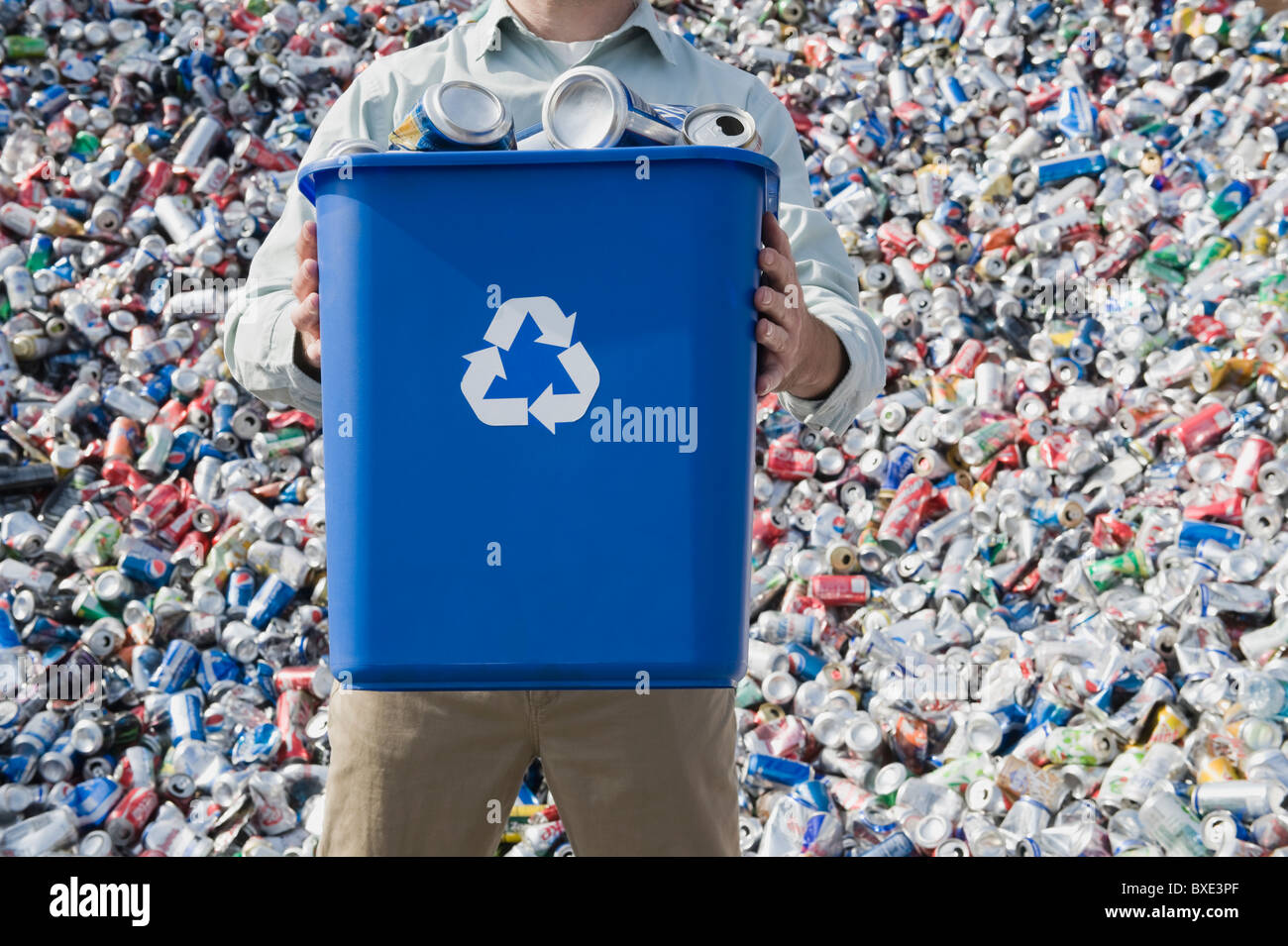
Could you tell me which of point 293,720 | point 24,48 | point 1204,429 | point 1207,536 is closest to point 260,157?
point 24,48

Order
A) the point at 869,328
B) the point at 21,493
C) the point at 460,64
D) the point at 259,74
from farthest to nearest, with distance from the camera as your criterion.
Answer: the point at 259,74, the point at 21,493, the point at 460,64, the point at 869,328

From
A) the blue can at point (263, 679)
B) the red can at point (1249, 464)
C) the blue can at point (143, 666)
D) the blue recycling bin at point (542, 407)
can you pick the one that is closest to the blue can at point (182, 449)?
the blue can at point (143, 666)

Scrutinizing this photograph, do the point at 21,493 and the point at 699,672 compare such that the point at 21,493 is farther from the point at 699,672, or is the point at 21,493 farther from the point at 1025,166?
the point at 1025,166

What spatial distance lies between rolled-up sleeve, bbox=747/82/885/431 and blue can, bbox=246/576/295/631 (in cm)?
206

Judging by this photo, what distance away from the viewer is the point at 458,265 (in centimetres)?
129

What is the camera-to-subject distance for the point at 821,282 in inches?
64.4

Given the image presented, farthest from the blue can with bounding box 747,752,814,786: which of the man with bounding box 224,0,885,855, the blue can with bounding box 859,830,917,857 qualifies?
the man with bounding box 224,0,885,855

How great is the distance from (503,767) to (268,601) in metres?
1.90

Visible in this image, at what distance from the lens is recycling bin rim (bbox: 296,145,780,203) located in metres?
1.27

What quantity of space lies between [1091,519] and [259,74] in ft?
11.9

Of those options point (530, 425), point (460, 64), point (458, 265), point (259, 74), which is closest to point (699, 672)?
point (530, 425)

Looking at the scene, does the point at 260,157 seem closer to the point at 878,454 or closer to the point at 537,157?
the point at 878,454

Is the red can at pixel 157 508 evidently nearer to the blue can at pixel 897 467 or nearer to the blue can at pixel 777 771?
the blue can at pixel 777 771

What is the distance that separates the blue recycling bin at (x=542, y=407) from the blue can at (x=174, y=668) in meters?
2.05
